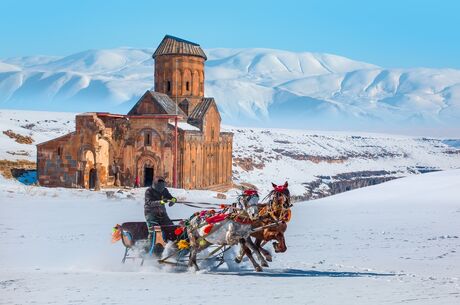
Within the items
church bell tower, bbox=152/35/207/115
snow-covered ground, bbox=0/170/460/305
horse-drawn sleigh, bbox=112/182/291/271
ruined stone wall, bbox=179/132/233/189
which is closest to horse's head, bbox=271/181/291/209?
horse-drawn sleigh, bbox=112/182/291/271

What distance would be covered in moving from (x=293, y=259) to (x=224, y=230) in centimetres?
273

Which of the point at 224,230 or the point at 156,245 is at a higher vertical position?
the point at 224,230

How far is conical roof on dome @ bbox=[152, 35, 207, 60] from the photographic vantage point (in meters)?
42.9

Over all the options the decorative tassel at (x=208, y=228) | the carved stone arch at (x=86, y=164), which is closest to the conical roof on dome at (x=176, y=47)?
the carved stone arch at (x=86, y=164)

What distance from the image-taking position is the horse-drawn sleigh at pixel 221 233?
36.8 feet

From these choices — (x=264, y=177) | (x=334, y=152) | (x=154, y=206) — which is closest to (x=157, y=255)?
(x=154, y=206)

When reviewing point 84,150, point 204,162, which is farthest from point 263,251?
point 204,162

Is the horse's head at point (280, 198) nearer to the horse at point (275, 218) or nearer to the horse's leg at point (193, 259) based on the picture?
the horse at point (275, 218)

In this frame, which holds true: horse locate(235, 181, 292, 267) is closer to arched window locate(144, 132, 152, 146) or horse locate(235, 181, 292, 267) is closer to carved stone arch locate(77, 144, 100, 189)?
carved stone arch locate(77, 144, 100, 189)

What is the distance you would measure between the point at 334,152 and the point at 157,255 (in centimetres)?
9569

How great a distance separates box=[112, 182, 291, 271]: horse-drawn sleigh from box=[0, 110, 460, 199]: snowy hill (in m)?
33.9

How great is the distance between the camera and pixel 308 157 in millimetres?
93812

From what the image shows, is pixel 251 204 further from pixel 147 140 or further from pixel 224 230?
pixel 147 140

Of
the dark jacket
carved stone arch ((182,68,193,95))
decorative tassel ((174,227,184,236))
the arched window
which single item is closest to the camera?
decorative tassel ((174,227,184,236))
